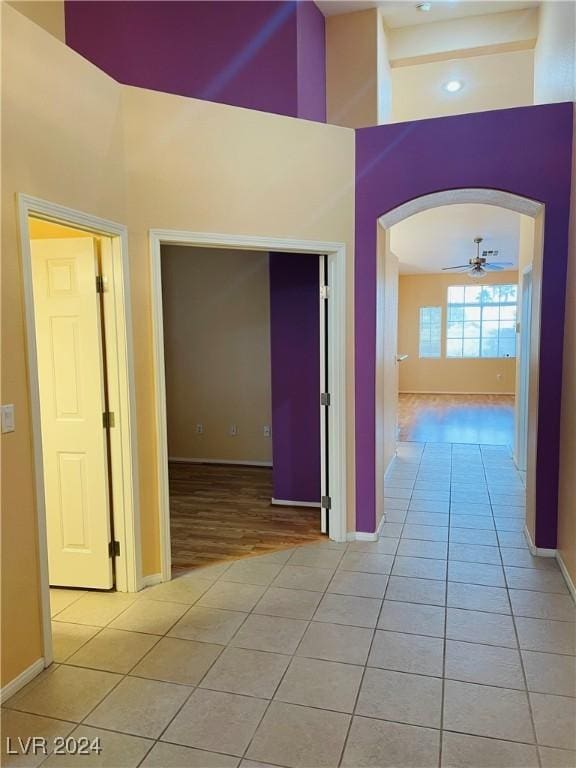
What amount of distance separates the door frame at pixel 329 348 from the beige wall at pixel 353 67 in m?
1.68

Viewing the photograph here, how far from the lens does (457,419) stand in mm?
9125

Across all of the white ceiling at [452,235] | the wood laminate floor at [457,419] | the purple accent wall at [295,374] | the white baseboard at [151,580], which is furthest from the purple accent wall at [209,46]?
the wood laminate floor at [457,419]

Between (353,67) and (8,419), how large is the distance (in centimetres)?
408

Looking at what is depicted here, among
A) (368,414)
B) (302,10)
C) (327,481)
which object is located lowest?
(327,481)

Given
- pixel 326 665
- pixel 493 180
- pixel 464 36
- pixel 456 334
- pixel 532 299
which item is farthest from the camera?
pixel 456 334

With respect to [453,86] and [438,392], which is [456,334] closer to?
[438,392]

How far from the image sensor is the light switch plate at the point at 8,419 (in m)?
2.22

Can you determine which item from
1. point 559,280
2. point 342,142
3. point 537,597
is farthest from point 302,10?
point 537,597

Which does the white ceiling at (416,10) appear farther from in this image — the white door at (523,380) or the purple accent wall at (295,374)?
the white door at (523,380)

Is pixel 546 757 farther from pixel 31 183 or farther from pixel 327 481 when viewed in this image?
pixel 31 183

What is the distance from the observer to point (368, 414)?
3.87 meters

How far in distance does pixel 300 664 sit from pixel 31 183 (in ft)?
8.12

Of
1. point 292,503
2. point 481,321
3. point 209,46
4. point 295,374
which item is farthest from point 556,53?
point 481,321

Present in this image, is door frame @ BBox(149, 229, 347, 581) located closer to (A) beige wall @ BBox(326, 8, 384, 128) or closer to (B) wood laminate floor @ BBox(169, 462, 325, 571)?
(B) wood laminate floor @ BBox(169, 462, 325, 571)
